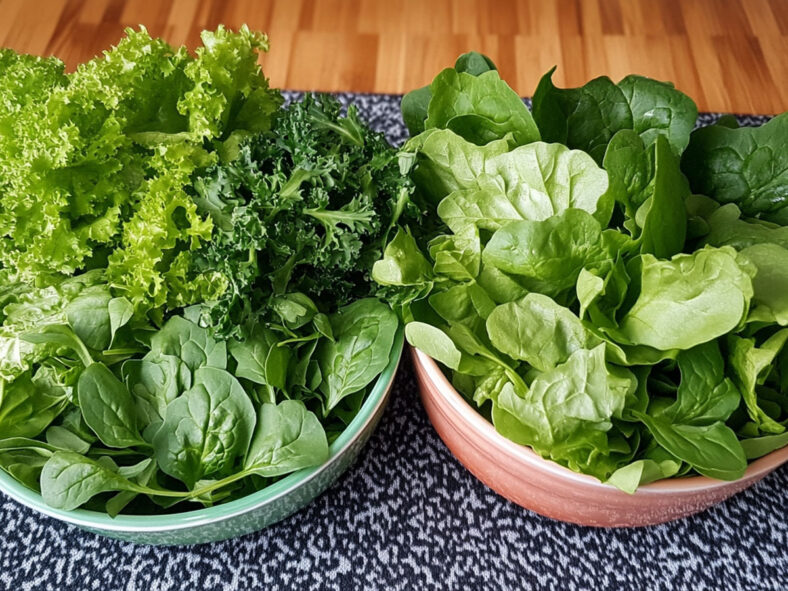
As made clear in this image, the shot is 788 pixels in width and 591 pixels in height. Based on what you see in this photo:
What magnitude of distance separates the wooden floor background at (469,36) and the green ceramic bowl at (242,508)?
56 centimetres

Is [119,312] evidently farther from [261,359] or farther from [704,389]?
[704,389]

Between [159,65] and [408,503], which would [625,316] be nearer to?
[408,503]

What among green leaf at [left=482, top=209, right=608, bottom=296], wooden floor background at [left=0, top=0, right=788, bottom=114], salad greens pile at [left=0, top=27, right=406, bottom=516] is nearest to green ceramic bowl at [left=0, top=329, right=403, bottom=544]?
salad greens pile at [left=0, top=27, right=406, bottom=516]

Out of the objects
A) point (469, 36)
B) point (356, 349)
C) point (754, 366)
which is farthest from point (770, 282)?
point (469, 36)

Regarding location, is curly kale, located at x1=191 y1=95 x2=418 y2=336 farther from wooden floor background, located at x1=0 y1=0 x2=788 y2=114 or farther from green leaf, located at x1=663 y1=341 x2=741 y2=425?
wooden floor background, located at x1=0 y1=0 x2=788 y2=114

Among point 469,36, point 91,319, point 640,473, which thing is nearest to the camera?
point 640,473

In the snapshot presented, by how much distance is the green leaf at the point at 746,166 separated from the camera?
570mm

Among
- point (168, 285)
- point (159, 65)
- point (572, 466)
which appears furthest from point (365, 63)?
point (572, 466)

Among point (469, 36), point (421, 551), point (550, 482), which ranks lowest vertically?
point (421, 551)

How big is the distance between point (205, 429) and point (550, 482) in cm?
24

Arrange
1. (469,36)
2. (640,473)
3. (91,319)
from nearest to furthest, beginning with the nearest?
(640,473) → (91,319) → (469,36)

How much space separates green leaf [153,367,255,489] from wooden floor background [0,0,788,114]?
56cm

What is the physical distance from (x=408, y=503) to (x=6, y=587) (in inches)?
12.3

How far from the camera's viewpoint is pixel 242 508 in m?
0.52
